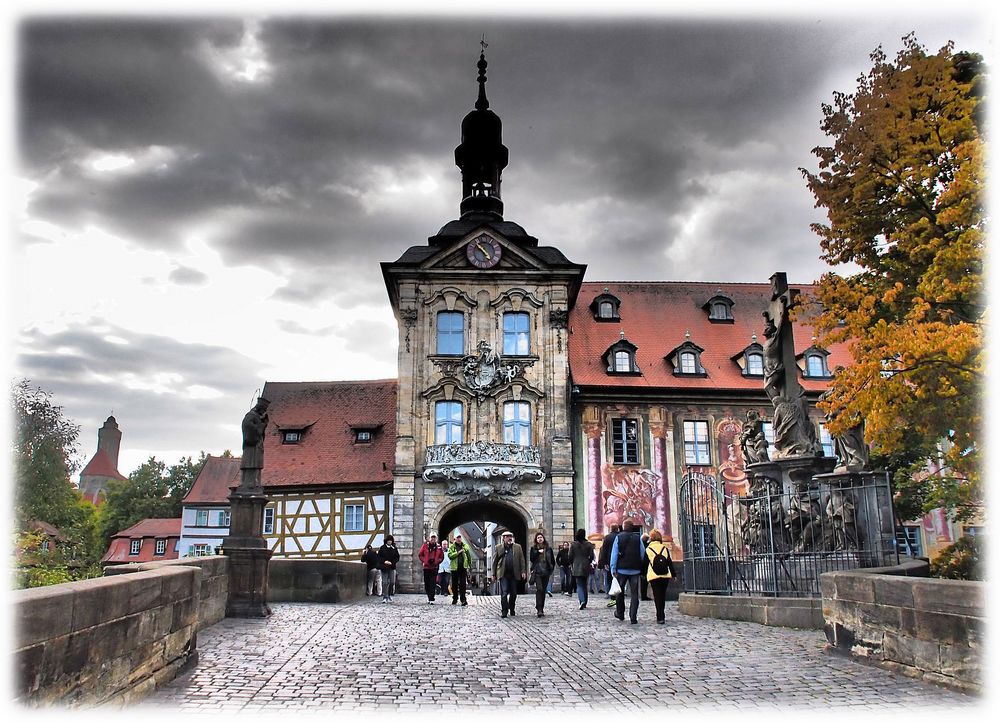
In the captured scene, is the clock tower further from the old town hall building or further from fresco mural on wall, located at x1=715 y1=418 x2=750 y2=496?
fresco mural on wall, located at x1=715 y1=418 x2=750 y2=496

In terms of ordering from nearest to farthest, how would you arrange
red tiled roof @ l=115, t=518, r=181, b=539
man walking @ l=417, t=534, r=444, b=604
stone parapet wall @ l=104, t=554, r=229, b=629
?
stone parapet wall @ l=104, t=554, r=229, b=629 → man walking @ l=417, t=534, r=444, b=604 → red tiled roof @ l=115, t=518, r=181, b=539

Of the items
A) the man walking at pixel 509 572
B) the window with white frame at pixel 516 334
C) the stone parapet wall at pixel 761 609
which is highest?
the window with white frame at pixel 516 334

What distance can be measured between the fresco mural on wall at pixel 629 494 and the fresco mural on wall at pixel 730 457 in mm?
2578

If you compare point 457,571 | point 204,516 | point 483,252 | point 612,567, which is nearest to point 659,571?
point 612,567

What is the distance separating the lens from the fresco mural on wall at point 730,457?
107 feet

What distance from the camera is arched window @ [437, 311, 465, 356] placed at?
33000 mm

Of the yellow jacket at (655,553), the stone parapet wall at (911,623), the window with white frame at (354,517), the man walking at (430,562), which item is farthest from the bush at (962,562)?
the window with white frame at (354,517)

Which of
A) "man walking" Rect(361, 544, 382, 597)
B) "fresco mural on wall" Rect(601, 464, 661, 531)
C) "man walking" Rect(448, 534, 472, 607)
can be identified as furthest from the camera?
"fresco mural on wall" Rect(601, 464, 661, 531)

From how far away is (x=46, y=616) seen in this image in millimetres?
5215

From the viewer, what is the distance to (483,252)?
33.7m

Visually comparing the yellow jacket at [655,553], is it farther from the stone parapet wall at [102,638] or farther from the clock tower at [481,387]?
the clock tower at [481,387]

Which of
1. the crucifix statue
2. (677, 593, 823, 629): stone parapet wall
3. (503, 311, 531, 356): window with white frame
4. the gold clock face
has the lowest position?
(677, 593, 823, 629): stone parapet wall

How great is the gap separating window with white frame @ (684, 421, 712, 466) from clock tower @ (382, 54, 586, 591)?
14.7 ft

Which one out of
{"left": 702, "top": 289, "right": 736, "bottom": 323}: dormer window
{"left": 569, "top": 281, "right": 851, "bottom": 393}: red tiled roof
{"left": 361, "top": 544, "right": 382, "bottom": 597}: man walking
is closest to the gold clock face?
{"left": 569, "top": 281, "right": 851, "bottom": 393}: red tiled roof
